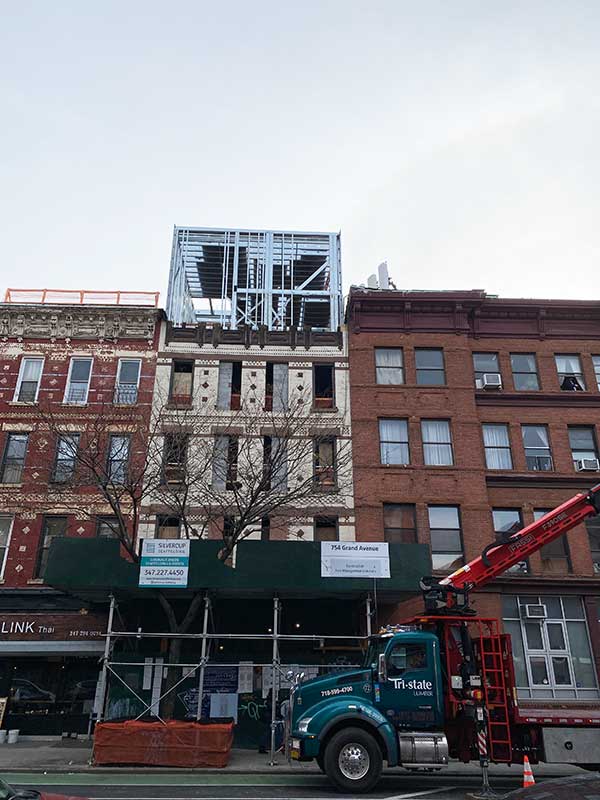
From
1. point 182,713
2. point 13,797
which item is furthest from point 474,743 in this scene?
point 182,713

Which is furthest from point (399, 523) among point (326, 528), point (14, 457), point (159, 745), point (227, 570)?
point (14, 457)

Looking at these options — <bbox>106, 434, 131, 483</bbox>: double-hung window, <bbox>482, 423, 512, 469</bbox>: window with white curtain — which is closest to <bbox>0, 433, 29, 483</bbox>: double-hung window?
<bbox>106, 434, 131, 483</bbox>: double-hung window

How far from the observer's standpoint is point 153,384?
87.5 ft

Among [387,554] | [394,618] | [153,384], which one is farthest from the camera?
[153,384]

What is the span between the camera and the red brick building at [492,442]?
23219 millimetres

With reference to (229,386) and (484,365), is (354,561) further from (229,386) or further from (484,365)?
(484,365)

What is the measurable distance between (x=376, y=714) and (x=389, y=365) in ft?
55.5

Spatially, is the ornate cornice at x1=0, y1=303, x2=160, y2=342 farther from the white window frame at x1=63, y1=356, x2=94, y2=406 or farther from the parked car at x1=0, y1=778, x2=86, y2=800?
the parked car at x1=0, y1=778, x2=86, y2=800

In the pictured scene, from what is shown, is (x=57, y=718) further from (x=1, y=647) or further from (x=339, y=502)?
(x=339, y=502)

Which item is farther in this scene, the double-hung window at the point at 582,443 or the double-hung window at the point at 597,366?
the double-hung window at the point at 597,366

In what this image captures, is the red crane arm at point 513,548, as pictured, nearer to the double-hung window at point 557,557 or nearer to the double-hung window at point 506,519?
the double-hung window at point 557,557

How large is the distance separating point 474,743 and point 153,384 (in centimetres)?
1850

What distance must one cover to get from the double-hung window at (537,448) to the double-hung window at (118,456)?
1586cm

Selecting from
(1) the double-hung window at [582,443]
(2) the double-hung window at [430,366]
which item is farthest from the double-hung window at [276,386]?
(1) the double-hung window at [582,443]
